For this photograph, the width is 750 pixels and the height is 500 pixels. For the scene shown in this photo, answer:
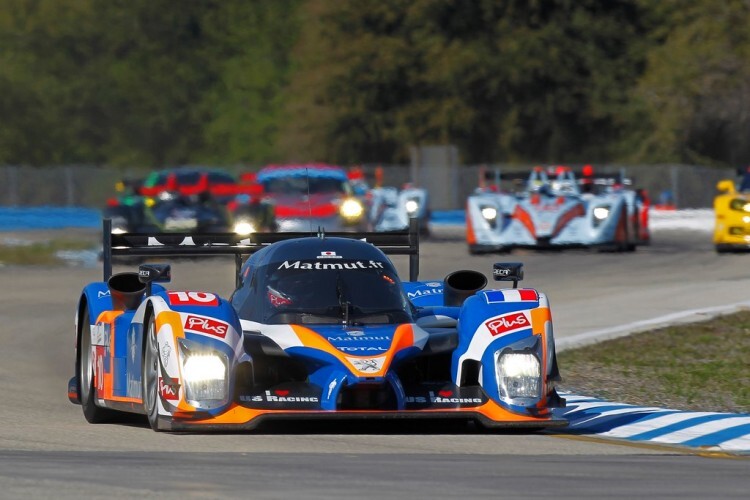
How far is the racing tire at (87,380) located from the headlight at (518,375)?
97.8 inches

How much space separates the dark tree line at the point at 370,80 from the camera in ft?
188

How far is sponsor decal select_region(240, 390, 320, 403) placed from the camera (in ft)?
30.9

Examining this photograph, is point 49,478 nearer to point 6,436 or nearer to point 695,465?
point 6,436

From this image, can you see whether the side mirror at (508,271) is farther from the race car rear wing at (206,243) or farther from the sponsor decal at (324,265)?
the race car rear wing at (206,243)

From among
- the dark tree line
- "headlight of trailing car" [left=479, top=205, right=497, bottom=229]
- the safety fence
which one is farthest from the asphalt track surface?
the dark tree line

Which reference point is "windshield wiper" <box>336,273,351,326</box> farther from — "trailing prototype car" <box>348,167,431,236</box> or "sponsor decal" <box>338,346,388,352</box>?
"trailing prototype car" <box>348,167,431,236</box>

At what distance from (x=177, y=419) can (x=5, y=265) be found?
18811mm

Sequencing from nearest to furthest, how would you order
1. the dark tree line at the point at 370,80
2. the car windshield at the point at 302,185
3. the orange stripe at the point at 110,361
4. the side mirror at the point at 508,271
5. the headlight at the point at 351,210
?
the orange stripe at the point at 110,361, the side mirror at the point at 508,271, the car windshield at the point at 302,185, the headlight at the point at 351,210, the dark tree line at the point at 370,80

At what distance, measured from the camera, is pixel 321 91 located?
6431cm

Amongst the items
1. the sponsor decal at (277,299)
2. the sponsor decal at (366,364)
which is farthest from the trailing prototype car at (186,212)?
the sponsor decal at (366,364)

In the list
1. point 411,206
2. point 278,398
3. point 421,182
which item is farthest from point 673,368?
point 421,182

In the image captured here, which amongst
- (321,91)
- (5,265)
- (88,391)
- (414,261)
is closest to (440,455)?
(88,391)

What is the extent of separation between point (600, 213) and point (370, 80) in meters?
36.3

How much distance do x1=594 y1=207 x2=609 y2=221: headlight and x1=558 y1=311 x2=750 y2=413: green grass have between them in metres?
11.0
